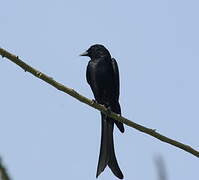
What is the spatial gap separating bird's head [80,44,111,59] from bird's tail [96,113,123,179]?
2.59ft

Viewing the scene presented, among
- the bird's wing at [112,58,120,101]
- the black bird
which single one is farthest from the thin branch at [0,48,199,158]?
the bird's wing at [112,58,120,101]

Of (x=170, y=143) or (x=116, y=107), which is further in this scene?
(x=116, y=107)

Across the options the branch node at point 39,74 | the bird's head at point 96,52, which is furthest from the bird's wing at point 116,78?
the branch node at point 39,74

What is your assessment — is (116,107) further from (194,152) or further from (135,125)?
(194,152)

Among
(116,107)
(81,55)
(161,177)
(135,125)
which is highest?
(81,55)

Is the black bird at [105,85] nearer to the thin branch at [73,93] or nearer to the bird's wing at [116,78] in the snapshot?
the bird's wing at [116,78]

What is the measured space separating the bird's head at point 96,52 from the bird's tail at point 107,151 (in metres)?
0.79

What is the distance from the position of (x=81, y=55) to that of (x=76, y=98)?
10.3 ft

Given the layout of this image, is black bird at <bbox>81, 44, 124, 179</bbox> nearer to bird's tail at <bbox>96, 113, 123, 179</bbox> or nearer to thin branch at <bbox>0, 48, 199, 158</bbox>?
bird's tail at <bbox>96, 113, 123, 179</bbox>

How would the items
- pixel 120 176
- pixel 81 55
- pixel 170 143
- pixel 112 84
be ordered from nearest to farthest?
1. pixel 170 143
2. pixel 120 176
3. pixel 112 84
4. pixel 81 55

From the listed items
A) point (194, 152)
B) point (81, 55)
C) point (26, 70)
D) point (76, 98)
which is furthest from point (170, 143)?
point (81, 55)

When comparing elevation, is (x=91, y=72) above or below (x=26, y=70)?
above

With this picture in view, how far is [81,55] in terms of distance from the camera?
551 centimetres

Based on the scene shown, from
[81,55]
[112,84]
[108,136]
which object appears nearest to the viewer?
[108,136]
